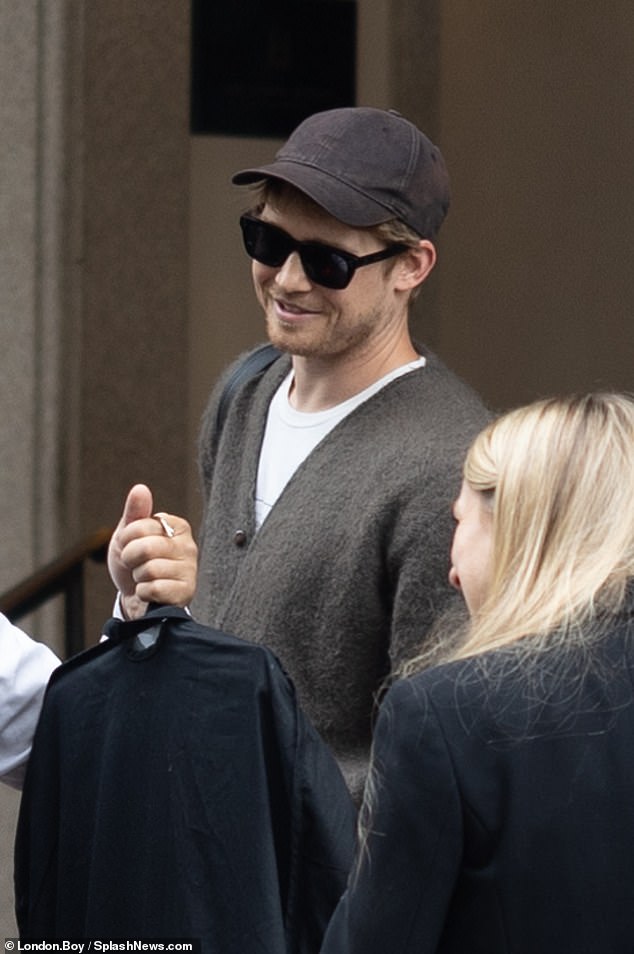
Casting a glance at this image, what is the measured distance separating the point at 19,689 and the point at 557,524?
806 millimetres

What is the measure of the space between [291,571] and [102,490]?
2.58m

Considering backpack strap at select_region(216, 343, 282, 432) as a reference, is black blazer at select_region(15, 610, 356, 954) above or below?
below

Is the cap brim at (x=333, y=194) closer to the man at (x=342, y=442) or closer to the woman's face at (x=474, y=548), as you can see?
the man at (x=342, y=442)

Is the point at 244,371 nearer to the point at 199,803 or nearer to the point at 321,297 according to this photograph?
the point at 321,297

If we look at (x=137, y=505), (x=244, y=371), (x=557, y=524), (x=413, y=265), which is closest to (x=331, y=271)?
(x=413, y=265)

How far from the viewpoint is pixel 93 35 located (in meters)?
5.20

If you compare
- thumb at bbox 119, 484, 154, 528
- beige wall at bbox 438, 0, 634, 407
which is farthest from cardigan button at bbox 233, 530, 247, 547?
beige wall at bbox 438, 0, 634, 407

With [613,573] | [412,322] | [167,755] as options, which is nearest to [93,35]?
[412,322]

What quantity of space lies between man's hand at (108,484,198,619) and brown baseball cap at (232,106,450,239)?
55 cm

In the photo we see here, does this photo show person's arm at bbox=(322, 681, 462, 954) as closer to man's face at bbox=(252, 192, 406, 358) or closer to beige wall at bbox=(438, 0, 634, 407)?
man's face at bbox=(252, 192, 406, 358)

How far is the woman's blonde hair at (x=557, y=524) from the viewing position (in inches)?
77.5

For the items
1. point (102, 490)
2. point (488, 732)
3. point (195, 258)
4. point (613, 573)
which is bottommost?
point (102, 490)

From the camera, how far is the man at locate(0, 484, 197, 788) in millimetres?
2486

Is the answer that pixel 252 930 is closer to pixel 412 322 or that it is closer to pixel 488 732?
pixel 488 732
